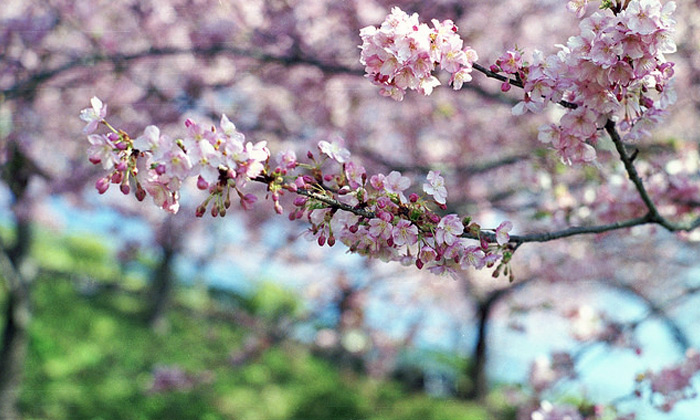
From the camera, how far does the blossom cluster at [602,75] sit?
112 cm

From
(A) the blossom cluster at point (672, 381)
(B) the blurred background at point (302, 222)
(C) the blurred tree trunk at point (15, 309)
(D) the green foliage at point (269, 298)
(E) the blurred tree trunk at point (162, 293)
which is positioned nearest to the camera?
(A) the blossom cluster at point (672, 381)

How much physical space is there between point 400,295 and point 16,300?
22.2 ft

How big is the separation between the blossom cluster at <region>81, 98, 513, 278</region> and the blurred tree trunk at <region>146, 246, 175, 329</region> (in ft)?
33.4

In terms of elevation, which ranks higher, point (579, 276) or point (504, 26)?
point (504, 26)

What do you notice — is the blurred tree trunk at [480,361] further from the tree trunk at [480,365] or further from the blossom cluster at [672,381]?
the blossom cluster at [672,381]

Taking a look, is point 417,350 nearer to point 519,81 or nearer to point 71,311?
point 71,311

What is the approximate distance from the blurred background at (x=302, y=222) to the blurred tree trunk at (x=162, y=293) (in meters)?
0.04

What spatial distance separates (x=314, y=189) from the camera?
1.26 m

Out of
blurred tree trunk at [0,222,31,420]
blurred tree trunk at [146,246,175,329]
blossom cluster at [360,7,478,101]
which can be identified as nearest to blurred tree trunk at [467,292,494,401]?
blurred tree trunk at [146,246,175,329]

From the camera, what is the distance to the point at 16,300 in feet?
17.4

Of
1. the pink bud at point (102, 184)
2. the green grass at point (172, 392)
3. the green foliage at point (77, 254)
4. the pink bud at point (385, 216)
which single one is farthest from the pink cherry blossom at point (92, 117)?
the green foliage at point (77, 254)

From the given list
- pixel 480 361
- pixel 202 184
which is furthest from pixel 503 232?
pixel 480 361

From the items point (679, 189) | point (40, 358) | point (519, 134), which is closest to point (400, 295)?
point (519, 134)

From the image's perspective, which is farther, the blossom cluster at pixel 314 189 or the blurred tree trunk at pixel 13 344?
the blurred tree trunk at pixel 13 344
